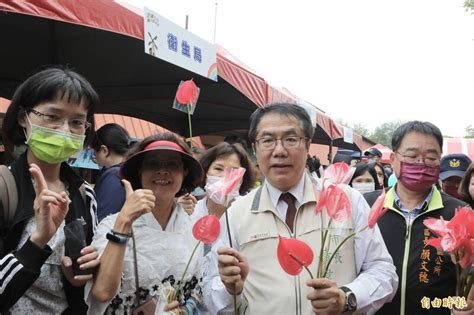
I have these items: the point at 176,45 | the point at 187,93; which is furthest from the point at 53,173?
the point at 176,45

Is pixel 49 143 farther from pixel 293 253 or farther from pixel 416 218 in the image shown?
pixel 416 218

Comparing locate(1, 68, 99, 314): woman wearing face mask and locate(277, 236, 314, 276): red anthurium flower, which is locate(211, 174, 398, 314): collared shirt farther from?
locate(1, 68, 99, 314): woman wearing face mask

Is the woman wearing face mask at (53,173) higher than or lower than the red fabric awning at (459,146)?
lower

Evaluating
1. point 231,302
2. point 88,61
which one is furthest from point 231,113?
point 231,302

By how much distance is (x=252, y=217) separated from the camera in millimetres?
1982

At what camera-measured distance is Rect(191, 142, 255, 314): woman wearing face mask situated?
189 cm

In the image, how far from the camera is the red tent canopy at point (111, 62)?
2715 millimetres

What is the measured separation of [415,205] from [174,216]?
145cm

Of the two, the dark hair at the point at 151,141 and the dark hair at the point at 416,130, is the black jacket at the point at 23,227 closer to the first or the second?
the dark hair at the point at 151,141

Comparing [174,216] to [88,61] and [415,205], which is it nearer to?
[415,205]

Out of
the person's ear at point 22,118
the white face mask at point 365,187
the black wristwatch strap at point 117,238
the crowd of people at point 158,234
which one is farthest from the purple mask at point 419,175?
the white face mask at point 365,187

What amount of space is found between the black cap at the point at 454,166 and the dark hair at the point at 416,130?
1.07 m

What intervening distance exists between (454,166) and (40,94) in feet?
10.4

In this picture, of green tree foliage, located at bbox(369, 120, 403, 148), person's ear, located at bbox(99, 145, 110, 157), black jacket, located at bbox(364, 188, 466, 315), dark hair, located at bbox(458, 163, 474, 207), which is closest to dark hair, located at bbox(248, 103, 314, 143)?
black jacket, located at bbox(364, 188, 466, 315)
